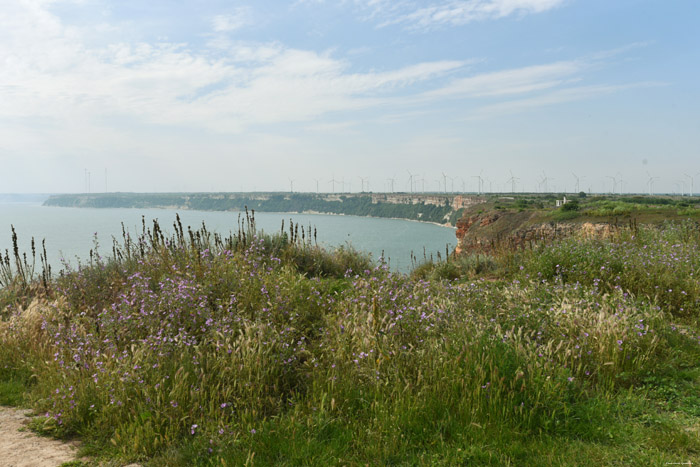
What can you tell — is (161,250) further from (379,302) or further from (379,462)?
(379,462)

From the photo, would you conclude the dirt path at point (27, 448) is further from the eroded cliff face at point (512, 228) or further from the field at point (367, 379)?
the eroded cliff face at point (512, 228)

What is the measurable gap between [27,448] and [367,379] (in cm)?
300

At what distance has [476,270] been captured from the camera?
10.5m

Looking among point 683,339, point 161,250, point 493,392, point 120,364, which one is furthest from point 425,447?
point 161,250

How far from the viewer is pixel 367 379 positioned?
4.06m

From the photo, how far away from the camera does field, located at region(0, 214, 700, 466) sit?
338cm

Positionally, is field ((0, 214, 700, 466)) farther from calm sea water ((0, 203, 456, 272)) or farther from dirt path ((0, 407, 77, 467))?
calm sea water ((0, 203, 456, 272))

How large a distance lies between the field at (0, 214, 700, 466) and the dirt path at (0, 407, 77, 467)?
0.13 metres

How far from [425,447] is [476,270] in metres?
7.54

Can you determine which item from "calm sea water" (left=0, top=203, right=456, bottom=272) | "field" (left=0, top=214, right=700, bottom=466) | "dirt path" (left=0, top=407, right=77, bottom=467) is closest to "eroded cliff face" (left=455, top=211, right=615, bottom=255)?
"calm sea water" (left=0, top=203, right=456, bottom=272)

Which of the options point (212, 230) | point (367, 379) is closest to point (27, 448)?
point (367, 379)

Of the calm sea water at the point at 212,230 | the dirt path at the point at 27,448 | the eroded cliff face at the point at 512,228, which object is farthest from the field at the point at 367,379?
the eroded cliff face at the point at 512,228

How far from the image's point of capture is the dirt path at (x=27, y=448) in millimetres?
3445

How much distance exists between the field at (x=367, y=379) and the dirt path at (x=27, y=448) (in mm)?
132
